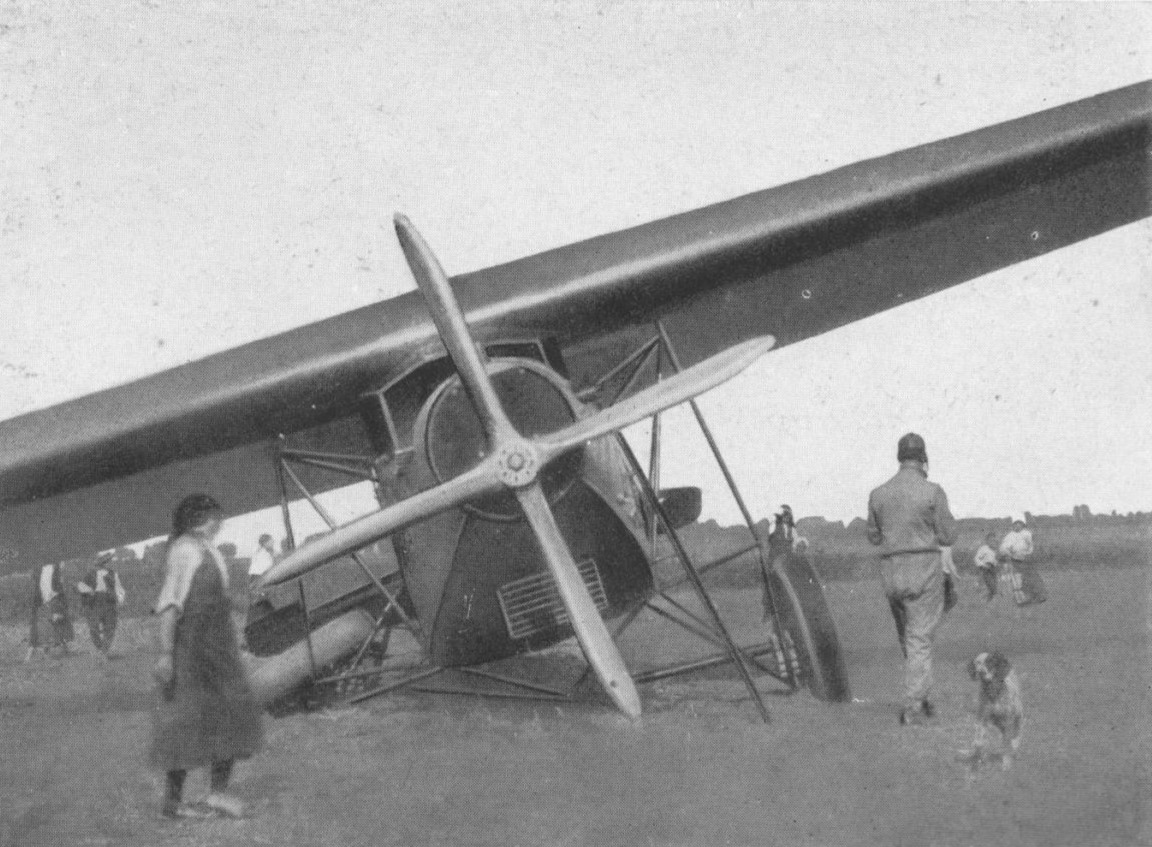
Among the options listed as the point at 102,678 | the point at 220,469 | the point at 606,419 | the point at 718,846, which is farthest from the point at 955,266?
the point at 102,678

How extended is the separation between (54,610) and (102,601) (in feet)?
2.39

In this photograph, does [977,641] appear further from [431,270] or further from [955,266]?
[431,270]

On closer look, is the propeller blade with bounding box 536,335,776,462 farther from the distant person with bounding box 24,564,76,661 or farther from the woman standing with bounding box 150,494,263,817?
the distant person with bounding box 24,564,76,661

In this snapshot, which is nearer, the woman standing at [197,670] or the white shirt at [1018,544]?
the woman standing at [197,670]

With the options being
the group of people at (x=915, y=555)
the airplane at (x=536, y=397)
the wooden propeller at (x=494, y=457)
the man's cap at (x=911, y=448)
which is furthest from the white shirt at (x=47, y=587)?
the man's cap at (x=911, y=448)

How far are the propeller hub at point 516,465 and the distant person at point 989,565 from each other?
28.7 ft

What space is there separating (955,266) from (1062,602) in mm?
5940

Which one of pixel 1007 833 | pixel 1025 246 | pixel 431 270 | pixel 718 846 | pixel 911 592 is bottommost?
pixel 1007 833

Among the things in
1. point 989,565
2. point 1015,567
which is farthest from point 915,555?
point 989,565

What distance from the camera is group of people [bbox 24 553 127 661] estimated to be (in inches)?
514

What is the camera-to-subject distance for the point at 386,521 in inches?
243

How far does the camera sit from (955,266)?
7.98 metres

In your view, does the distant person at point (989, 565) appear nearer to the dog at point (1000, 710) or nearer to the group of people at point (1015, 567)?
the group of people at point (1015, 567)

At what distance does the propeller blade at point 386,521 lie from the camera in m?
6.03
